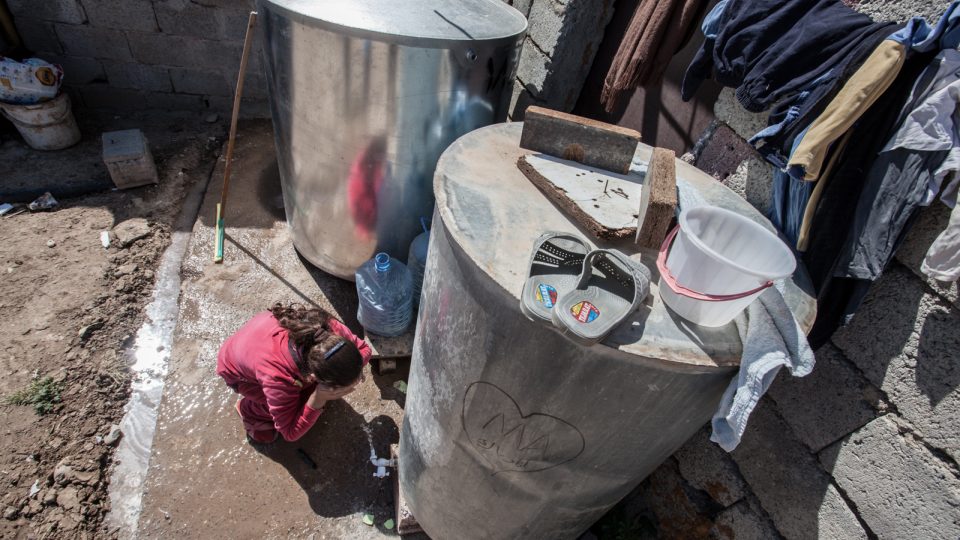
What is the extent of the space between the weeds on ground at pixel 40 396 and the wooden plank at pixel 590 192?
10.3 feet

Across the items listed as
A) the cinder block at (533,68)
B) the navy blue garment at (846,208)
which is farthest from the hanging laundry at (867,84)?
the cinder block at (533,68)

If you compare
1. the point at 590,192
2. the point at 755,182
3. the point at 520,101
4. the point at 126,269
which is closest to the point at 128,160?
the point at 126,269

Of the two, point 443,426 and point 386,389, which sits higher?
point 443,426

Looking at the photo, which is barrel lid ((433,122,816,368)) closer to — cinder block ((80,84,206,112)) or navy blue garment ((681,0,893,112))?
navy blue garment ((681,0,893,112))

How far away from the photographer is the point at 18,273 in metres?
3.49

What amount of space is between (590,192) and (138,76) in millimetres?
5590

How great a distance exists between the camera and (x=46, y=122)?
14.6 ft

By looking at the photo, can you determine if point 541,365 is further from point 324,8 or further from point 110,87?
point 110,87

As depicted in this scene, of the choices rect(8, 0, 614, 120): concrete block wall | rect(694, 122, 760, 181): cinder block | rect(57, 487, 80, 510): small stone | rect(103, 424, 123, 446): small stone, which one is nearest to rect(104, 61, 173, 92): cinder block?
rect(8, 0, 614, 120): concrete block wall

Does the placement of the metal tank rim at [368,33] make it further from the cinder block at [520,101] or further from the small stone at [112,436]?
the small stone at [112,436]

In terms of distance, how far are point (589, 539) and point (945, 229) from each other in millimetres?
2186

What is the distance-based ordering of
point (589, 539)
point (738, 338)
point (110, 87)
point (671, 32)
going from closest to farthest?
1. point (738, 338)
2. point (671, 32)
3. point (589, 539)
4. point (110, 87)

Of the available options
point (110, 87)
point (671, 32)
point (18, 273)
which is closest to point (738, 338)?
point (671, 32)

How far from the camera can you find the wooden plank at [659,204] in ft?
4.83
